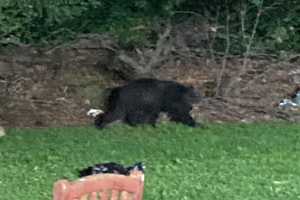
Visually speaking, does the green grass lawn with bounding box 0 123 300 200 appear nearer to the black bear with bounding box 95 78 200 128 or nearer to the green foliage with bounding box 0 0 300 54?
the black bear with bounding box 95 78 200 128

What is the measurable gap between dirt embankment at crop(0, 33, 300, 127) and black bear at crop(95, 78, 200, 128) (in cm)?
38

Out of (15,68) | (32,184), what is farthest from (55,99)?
(32,184)

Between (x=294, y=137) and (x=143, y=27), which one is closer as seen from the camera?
(x=294, y=137)

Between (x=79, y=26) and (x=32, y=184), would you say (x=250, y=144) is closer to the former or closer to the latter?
(x=32, y=184)

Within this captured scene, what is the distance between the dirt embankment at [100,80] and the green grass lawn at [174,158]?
0.81 metres

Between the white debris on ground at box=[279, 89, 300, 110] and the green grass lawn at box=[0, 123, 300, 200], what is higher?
the green grass lawn at box=[0, 123, 300, 200]

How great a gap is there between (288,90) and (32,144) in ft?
13.3

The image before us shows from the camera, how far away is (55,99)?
36.3ft

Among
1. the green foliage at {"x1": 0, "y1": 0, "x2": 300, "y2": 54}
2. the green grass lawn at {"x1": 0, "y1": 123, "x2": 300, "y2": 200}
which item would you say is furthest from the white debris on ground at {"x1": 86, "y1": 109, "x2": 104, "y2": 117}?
the green foliage at {"x1": 0, "y1": 0, "x2": 300, "y2": 54}

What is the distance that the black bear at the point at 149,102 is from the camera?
10055mm

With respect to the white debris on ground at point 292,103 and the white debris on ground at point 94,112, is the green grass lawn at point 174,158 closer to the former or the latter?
the white debris on ground at point 94,112

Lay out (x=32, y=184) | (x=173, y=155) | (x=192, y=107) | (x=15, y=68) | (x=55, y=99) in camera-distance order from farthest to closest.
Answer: (x=15, y=68) < (x=55, y=99) < (x=192, y=107) < (x=173, y=155) < (x=32, y=184)

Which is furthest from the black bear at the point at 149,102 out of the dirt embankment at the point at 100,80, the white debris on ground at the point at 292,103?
the white debris on ground at the point at 292,103

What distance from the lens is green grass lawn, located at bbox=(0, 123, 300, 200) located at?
23.7 ft
